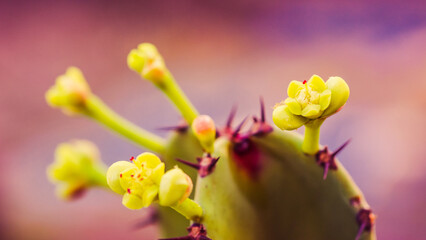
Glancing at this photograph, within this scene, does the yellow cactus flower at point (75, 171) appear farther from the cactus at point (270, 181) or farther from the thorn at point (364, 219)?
the thorn at point (364, 219)

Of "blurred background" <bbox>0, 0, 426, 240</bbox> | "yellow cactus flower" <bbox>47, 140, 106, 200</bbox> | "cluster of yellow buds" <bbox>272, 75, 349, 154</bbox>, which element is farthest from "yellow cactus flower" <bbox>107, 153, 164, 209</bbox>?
"blurred background" <bbox>0, 0, 426, 240</bbox>

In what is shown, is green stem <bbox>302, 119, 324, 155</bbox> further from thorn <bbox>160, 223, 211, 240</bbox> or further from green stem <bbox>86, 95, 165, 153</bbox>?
green stem <bbox>86, 95, 165, 153</bbox>

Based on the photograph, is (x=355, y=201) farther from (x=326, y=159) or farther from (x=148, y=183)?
(x=148, y=183)

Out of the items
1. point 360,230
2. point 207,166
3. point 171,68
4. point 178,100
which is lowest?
point 360,230

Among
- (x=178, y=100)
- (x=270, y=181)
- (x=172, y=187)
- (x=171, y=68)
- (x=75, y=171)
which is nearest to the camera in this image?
(x=172, y=187)

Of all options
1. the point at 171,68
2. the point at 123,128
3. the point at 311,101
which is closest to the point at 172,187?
the point at 311,101

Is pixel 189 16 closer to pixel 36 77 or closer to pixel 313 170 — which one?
pixel 36 77
